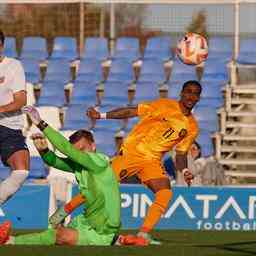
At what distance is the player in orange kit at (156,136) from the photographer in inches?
547

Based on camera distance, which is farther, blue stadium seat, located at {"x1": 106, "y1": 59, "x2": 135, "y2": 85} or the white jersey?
blue stadium seat, located at {"x1": 106, "y1": 59, "x2": 135, "y2": 85}

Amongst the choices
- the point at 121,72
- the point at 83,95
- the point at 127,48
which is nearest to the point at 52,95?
the point at 83,95

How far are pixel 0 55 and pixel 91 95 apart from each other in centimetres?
1017

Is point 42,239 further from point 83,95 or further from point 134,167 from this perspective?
point 83,95

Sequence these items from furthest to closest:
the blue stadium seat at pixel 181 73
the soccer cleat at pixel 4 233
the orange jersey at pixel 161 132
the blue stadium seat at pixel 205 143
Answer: the blue stadium seat at pixel 181 73 → the blue stadium seat at pixel 205 143 → the orange jersey at pixel 161 132 → the soccer cleat at pixel 4 233

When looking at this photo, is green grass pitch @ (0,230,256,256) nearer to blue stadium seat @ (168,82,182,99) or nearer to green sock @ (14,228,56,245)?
green sock @ (14,228,56,245)

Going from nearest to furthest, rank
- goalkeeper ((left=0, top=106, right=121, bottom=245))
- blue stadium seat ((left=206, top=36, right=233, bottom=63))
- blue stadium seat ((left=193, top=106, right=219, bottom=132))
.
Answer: goalkeeper ((left=0, top=106, right=121, bottom=245))
blue stadium seat ((left=193, top=106, right=219, bottom=132))
blue stadium seat ((left=206, top=36, right=233, bottom=63))

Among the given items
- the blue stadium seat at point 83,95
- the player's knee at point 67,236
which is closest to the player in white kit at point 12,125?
the player's knee at point 67,236

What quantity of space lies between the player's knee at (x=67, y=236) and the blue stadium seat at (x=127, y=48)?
41.6 ft

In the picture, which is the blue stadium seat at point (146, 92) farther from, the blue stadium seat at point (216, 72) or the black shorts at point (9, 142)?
the black shorts at point (9, 142)

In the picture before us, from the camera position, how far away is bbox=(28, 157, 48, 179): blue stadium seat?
20859 mm

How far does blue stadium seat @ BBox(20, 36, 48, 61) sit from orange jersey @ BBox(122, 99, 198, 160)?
1005 centimetres

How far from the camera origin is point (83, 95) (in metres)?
23.1

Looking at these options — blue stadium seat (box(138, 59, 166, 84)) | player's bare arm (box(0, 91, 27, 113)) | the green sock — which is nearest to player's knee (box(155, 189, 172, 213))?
player's bare arm (box(0, 91, 27, 113))
